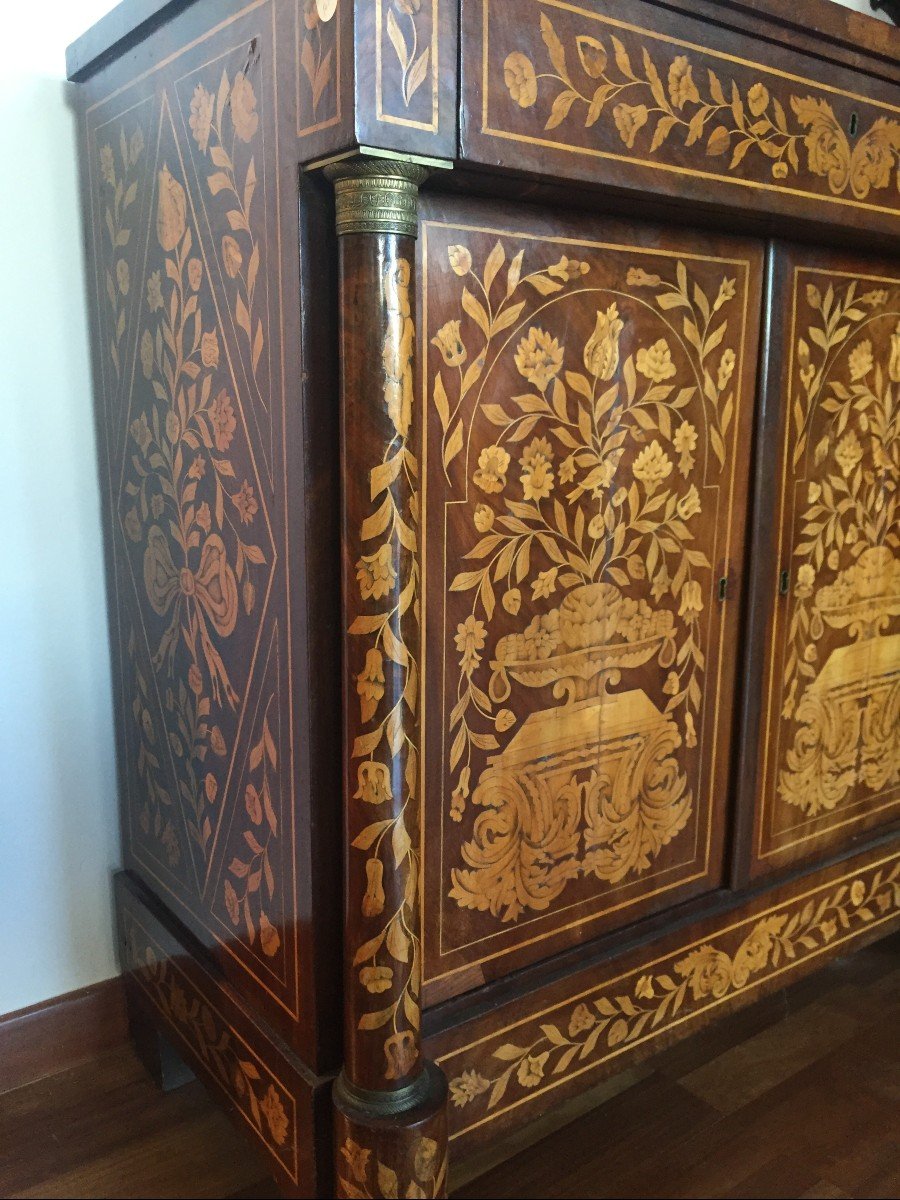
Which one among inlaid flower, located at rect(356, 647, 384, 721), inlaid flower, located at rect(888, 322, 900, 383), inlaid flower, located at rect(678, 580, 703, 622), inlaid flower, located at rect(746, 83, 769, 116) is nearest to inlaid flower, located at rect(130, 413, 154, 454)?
inlaid flower, located at rect(356, 647, 384, 721)

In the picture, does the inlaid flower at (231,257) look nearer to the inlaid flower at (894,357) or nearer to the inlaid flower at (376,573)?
the inlaid flower at (376,573)

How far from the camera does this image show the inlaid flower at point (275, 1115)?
1.24m

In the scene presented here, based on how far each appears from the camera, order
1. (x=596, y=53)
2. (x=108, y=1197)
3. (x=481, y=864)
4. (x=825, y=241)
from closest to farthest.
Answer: (x=596, y=53)
(x=481, y=864)
(x=108, y=1197)
(x=825, y=241)

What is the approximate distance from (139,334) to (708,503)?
0.83 metres

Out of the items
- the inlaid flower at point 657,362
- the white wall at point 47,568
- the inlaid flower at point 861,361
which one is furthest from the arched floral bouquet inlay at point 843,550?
the white wall at point 47,568

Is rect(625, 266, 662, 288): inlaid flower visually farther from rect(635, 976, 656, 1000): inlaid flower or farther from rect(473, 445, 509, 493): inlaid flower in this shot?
rect(635, 976, 656, 1000): inlaid flower

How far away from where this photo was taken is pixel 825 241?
58.5 inches

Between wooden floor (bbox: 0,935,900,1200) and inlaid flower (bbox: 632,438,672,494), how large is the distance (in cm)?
95

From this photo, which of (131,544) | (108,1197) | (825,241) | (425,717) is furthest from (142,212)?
(108,1197)

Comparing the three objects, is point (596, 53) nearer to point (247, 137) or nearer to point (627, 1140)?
point (247, 137)

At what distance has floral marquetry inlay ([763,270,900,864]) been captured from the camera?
153cm

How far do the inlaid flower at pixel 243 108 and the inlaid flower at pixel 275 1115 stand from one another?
1.12 meters

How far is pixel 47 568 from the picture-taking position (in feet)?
5.23

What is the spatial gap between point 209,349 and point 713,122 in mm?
671
